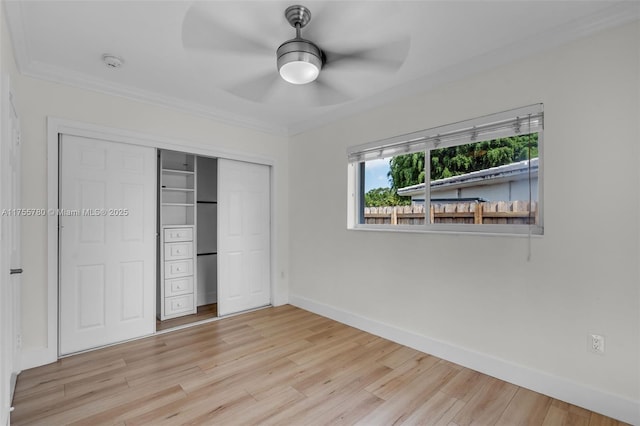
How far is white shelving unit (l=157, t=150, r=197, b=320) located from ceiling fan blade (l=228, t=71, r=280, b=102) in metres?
2.32

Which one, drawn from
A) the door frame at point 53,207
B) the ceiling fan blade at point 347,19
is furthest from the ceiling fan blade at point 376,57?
the door frame at point 53,207

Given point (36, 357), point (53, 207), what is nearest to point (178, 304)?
point (36, 357)

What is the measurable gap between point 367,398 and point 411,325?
3.25ft

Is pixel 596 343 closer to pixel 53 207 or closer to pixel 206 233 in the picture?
pixel 53 207

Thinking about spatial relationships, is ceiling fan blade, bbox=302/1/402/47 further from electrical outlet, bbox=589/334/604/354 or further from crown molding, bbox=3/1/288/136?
electrical outlet, bbox=589/334/604/354

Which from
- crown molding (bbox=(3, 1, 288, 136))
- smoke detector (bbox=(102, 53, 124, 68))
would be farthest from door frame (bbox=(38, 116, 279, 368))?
smoke detector (bbox=(102, 53, 124, 68))

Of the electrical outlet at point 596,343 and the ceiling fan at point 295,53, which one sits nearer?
the ceiling fan at point 295,53

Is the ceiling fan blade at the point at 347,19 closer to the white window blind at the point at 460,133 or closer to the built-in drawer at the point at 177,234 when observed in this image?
the white window blind at the point at 460,133

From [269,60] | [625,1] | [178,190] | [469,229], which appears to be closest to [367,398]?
[469,229]

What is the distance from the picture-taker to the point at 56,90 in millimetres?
2695

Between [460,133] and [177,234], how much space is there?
10.9 feet

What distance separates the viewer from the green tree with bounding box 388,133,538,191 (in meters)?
2.40

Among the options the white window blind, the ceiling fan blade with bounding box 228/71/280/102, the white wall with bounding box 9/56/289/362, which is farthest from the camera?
the white wall with bounding box 9/56/289/362

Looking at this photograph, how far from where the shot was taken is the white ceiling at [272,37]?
1656 millimetres
